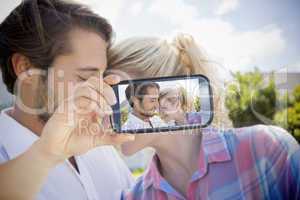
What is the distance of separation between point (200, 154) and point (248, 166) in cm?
11

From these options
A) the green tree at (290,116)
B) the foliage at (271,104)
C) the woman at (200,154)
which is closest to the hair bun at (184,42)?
the woman at (200,154)

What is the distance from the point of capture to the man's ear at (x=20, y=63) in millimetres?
865

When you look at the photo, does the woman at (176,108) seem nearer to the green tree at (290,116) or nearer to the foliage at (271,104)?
the foliage at (271,104)

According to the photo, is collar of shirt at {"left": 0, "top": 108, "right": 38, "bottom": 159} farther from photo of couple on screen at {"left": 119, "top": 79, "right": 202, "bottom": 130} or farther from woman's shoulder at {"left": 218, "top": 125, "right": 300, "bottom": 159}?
woman's shoulder at {"left": 218, "top": 125, "right": 300, "bottom": 159}

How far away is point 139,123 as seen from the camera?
2.54 feet

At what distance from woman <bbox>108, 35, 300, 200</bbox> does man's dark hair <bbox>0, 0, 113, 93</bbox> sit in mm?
123

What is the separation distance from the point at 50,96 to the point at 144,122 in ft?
0.82

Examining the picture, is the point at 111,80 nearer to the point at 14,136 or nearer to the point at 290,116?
the point at 14,136

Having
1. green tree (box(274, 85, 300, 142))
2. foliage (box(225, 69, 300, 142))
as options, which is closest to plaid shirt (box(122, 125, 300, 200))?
foliage (box(225, 69, 300, 142))

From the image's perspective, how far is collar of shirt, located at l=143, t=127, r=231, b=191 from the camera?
79cm

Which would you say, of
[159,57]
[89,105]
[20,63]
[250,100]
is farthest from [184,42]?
[250,100]

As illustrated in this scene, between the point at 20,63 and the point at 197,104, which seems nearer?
the point at 197,104

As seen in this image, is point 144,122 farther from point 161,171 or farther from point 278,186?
point 278,186

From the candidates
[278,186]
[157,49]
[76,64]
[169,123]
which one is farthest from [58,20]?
[278,186]
